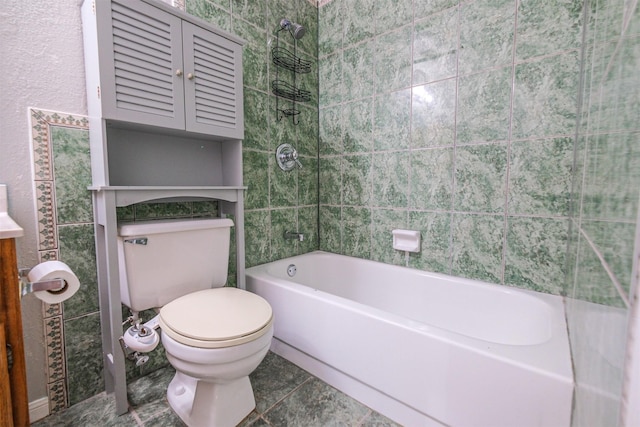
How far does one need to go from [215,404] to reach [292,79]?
196cm

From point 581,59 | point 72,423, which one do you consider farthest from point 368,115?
point 72,423

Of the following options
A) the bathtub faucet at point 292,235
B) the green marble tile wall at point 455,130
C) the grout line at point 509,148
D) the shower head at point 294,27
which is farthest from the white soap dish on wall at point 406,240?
the shower head at point 294,27

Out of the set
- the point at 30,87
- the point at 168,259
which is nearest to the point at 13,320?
the point at 168,259

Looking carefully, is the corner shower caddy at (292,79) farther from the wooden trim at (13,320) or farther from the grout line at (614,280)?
the grout line at (614,280)

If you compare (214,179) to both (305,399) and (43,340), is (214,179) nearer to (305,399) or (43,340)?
(43,340)

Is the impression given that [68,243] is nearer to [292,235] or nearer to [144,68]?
[144,68]

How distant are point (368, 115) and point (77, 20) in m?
1.57

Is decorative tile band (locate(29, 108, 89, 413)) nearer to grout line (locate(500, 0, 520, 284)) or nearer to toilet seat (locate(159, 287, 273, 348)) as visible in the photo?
toilet seat (locate(159, 287, 273, 348))

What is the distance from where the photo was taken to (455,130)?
1.58 metres

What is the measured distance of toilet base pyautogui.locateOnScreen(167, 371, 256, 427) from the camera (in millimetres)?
1088

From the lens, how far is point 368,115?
195 centimetres

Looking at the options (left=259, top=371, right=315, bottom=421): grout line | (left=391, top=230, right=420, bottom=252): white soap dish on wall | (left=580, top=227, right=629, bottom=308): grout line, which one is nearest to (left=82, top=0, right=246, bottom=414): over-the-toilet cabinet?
(left=259, top=371, right=315, bottom=421): grout line

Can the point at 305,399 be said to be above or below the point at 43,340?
below

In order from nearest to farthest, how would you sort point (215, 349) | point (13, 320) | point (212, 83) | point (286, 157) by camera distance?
point (13, 320)
point (215, 349)
point (212, 83)
point (286, 157)
